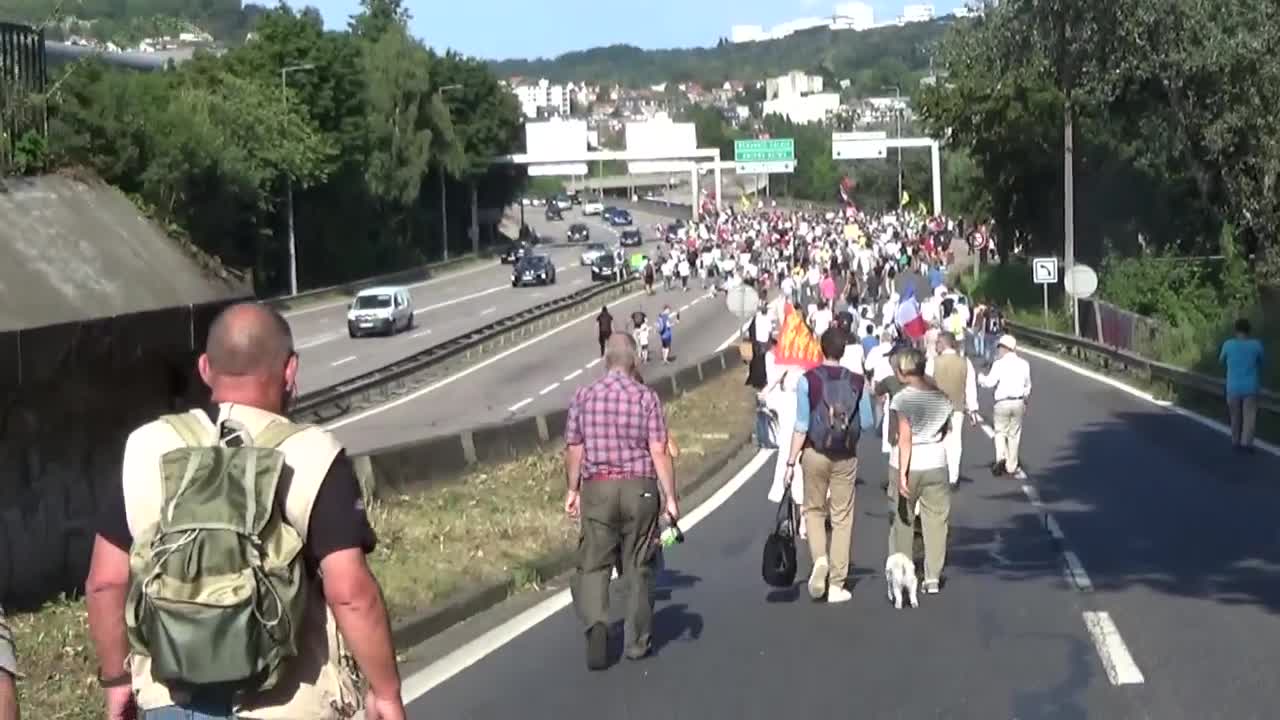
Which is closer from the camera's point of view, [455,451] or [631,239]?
[455,451]

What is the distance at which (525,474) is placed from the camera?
20812mm

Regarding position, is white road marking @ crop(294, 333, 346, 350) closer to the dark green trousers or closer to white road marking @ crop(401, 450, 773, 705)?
white road marking @ crop(401, 450, 773, 705)

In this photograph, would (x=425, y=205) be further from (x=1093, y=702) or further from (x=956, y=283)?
(x=1093, y=702)

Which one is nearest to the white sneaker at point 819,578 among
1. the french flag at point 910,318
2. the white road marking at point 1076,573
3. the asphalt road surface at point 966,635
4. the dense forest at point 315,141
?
the asphalt road surface at point 966,635

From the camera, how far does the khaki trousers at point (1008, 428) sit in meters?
22.4

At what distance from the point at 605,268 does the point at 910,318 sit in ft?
199

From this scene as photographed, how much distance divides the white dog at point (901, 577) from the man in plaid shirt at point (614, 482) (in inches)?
95.9

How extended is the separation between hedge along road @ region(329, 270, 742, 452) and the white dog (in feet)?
39.5

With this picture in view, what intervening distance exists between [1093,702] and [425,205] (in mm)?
101984

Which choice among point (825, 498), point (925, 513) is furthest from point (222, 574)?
point (925, 513)

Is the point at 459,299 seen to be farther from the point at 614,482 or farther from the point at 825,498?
the point at 614,482

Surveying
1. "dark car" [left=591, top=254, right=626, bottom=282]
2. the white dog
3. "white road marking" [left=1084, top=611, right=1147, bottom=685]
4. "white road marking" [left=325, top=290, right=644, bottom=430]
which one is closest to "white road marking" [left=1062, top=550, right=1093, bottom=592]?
"white road marking" [left=1084, top=611, right=1147, bottom=685]

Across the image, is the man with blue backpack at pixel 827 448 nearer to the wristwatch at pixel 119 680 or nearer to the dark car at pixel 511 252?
the wristwatch at pixel 119 680

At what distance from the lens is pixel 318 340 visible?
60.3 metres
